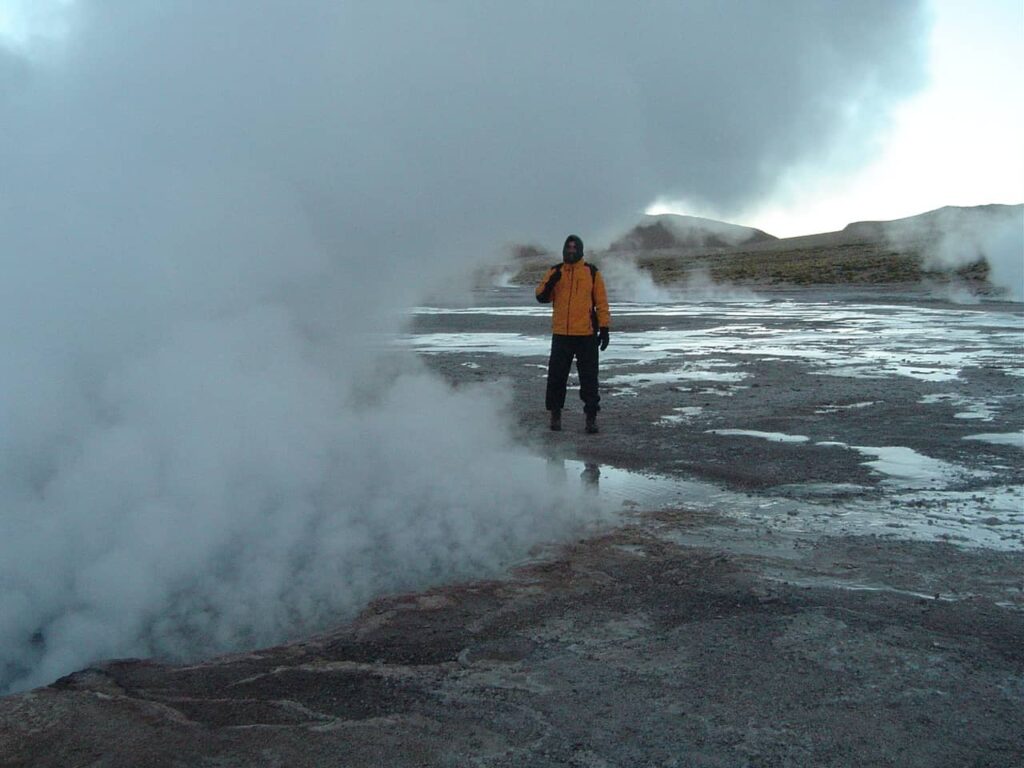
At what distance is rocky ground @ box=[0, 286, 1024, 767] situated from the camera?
9.78 ft

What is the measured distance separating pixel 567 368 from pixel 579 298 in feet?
2.16

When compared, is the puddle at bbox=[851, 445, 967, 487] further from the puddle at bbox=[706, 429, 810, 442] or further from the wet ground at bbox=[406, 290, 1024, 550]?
the puddle at bbox=[706, 429, 810, 442]

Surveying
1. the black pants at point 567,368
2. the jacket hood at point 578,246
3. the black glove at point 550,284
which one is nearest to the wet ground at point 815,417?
the black pants at point 567,368

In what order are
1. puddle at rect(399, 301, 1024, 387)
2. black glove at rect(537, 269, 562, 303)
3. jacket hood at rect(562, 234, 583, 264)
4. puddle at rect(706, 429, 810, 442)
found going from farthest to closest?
puddle at rect(399, 301, 1024, 387) → black glove at rect(537, 269, 562, 303) → jacket hood at rect(562, 234, 583, 264) → puddle at rect(706, 429, 810, 442)

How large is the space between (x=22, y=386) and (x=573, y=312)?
504cm

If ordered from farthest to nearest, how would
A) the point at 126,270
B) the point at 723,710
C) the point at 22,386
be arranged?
the point at 126,270, the point at 22,386, the point at 723,710

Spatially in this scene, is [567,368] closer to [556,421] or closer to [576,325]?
[576,325]

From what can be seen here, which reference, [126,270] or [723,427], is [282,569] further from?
[723,427]

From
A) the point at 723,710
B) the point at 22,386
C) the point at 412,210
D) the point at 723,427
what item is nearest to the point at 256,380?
the point at 22,386

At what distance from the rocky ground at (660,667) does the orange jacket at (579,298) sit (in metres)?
3.05

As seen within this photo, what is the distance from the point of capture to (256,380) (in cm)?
579

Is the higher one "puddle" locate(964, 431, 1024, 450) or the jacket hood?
the jacket hood

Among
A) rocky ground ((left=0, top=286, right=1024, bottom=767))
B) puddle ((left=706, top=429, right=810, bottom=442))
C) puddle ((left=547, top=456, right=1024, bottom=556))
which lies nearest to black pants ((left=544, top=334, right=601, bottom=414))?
puddle ((left=706, top=429, right=810, bottom=442))

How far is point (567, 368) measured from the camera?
891 centimetres
